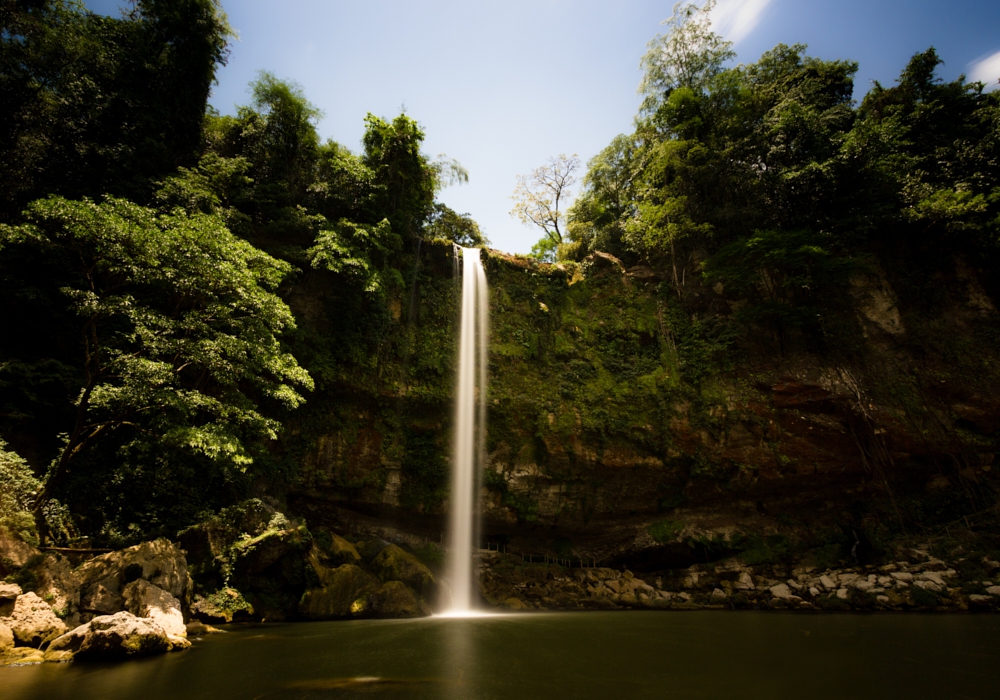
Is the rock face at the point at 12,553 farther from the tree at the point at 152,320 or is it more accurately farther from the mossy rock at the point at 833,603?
the mossy rock at the point at 833,603

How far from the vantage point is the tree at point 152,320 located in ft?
26.5

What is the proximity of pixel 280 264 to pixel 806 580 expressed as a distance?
17.7m

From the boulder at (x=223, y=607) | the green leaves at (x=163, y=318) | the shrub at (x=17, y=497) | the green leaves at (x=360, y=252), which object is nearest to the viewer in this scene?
the shrub at (x=17, y=497)

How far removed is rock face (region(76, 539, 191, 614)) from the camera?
6.45 m

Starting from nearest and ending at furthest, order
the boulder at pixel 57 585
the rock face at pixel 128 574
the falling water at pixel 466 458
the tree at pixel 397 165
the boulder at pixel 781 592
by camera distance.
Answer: the boulder at pixel 57 585 → the rock face at pixel 128 574 → the boulder at pixel 781 592 → the falling water at pixel 466 458 → the tree at pixel 397 165

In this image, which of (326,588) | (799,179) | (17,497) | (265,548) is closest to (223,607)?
(265,548)

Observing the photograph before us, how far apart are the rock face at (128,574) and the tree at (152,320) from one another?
5.61 feet

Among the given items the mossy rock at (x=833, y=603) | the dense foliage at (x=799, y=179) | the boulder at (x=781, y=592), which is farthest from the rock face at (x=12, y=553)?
the dense foliage at (x=799, y=179)

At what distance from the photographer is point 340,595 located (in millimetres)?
9969

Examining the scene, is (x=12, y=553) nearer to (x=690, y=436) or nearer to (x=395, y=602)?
(x=395, y=602)

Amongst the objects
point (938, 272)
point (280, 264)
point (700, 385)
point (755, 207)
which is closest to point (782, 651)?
point (700, 385)

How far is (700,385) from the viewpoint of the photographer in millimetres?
15812

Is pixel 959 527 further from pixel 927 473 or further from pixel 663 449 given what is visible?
pixel 663 449

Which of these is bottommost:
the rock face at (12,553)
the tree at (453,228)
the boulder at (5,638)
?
the boulder at (5,638)
